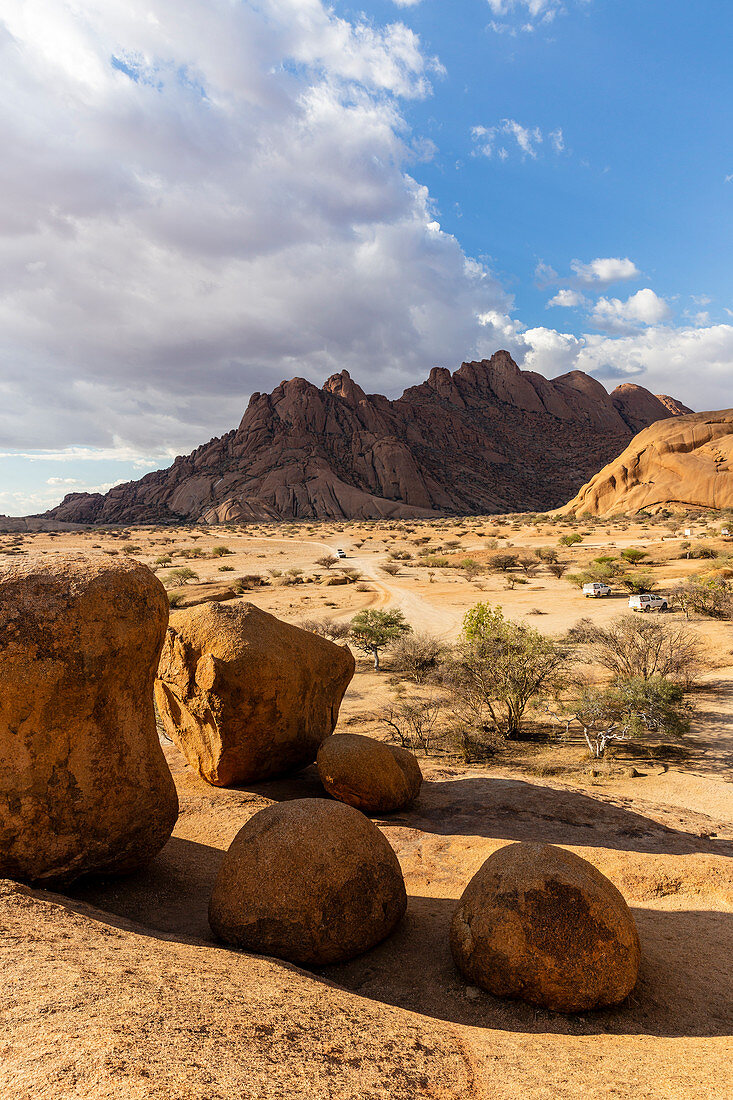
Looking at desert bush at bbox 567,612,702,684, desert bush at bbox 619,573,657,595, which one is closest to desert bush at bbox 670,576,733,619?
desert bush at bbox 619,573,657,595

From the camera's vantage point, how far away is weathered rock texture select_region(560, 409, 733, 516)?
64.0 metres

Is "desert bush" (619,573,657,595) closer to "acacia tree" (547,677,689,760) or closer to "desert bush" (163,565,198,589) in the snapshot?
"acacia tree" (547,677,689,760)

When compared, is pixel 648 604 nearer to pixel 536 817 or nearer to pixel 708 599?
pixel 708 599

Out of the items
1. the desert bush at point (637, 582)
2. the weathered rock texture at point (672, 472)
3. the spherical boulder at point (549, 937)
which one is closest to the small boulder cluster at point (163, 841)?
the spherical boulder at point (549, 937)

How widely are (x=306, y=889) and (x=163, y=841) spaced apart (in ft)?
6.25

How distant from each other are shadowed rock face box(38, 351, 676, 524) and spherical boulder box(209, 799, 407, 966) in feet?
325

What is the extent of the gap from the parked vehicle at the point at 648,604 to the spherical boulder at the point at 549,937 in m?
21.2

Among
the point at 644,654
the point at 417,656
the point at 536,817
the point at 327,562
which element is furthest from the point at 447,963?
the point at 327,562

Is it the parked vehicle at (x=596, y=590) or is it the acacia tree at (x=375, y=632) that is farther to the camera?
the parked vehicle at (x=596, y=590)

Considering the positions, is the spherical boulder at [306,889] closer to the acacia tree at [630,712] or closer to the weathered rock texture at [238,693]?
the weathered rock texture at [238,693]

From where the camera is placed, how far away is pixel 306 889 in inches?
196

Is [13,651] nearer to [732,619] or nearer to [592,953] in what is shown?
[592,953]

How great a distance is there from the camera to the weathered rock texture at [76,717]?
4.74 m

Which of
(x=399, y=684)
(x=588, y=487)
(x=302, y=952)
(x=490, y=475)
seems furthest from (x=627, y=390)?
(x=302, y=952)
